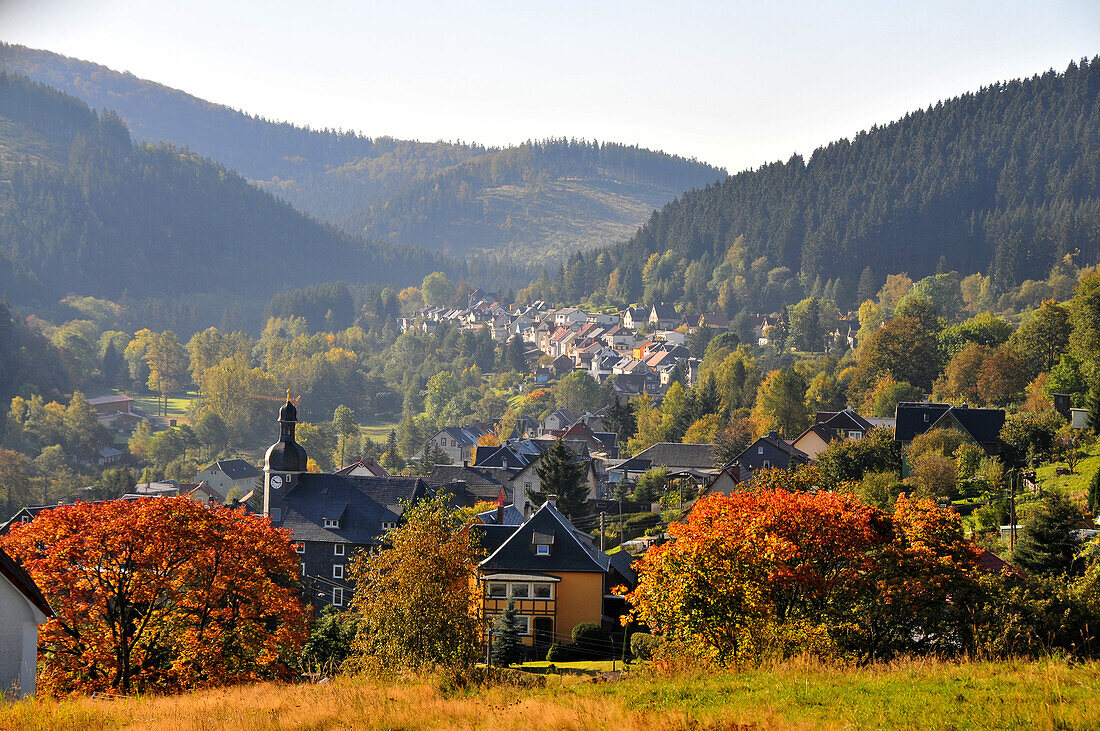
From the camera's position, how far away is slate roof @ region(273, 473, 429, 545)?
158ft

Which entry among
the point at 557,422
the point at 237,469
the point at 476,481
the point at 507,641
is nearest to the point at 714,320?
the point at 557,422

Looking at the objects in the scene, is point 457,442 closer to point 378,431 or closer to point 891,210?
point 378,431

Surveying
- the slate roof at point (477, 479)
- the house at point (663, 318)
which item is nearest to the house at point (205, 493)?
the slate roof at point (477, 479)

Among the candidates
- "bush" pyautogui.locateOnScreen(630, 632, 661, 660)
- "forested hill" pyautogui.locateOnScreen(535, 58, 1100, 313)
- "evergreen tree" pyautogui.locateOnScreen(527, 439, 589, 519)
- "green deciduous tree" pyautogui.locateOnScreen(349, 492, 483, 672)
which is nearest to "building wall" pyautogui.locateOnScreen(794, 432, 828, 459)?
"evergreen tree" pyautogui.locateOnScreen(527, 439, 589, 519)

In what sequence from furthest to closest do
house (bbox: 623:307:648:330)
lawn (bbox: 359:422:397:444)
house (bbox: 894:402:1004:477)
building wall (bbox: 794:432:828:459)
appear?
house (bbox: 623:307:648:330) < lawn (bbox: 359:422:397:444) < building wall (bbox: 794:432:828:459) < house (bbox: 894:402:1004:477)

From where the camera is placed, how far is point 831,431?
63062 mm

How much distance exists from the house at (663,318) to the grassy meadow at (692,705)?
5269 inches

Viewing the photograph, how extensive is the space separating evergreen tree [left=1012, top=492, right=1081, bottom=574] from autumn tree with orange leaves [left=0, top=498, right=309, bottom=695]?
19057mm

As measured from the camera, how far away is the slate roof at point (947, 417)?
51406 millimetres

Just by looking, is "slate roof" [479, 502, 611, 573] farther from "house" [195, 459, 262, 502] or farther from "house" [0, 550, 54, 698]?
"house" [195, 459, 262, 502]

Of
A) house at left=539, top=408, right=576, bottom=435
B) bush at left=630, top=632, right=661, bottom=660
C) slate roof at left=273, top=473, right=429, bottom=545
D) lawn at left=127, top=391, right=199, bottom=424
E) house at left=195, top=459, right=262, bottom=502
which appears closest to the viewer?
bush at left=630, top=632, right=661, bottom=660

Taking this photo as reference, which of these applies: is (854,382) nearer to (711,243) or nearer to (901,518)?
(901,518)

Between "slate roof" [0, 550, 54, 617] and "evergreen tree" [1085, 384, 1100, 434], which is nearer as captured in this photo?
"slate roof" [0, 550, 54, 617]

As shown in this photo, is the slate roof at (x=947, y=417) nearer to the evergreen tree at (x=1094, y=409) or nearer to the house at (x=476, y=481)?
the evergreen tree at (x=1094, y=409)
